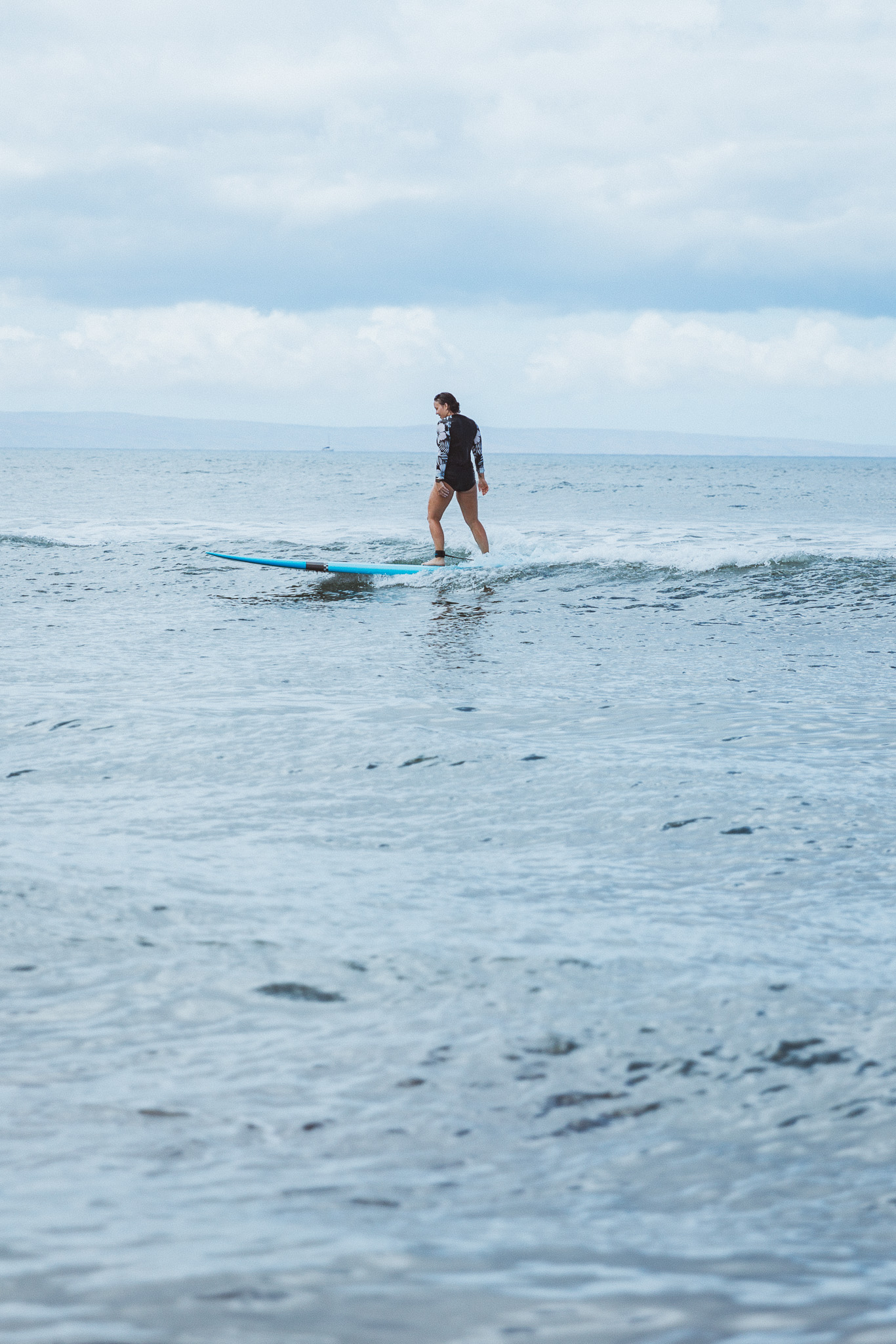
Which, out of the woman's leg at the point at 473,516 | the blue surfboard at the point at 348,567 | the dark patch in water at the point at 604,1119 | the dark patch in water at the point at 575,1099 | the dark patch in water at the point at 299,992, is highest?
the woman's leg at the point at 473,516

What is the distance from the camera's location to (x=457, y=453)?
1392 centimetres

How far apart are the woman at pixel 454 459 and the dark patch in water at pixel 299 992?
11.2 meters

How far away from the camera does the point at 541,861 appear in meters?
4.14

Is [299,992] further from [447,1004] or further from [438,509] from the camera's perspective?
[438,509]

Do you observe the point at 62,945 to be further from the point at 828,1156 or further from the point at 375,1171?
the point at 828,1156

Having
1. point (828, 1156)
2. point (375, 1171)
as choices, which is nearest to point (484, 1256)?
point (375, 1171)

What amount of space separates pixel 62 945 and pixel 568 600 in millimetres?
9242

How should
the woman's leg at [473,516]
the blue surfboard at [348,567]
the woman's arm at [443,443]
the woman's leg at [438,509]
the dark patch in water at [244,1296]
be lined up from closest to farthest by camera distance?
the dark patch in water at [244,1296] < the blue surfboard at [348,567] < the woman's arm at [443,443] < the woman's leg at [438,509] < the woman's leg at [473,516]

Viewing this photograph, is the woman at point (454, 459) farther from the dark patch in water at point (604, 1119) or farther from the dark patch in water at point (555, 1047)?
the dark patch in water at point (604, 1119)

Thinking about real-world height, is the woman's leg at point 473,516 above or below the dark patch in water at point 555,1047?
above

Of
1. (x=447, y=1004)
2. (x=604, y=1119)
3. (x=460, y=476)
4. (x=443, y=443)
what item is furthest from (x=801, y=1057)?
(x=443, y=443)

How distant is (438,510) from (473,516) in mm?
478

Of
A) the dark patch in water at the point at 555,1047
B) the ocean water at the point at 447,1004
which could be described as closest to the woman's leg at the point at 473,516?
the ocean water at the point at 447,1004

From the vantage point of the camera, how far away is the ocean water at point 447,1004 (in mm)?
1890
